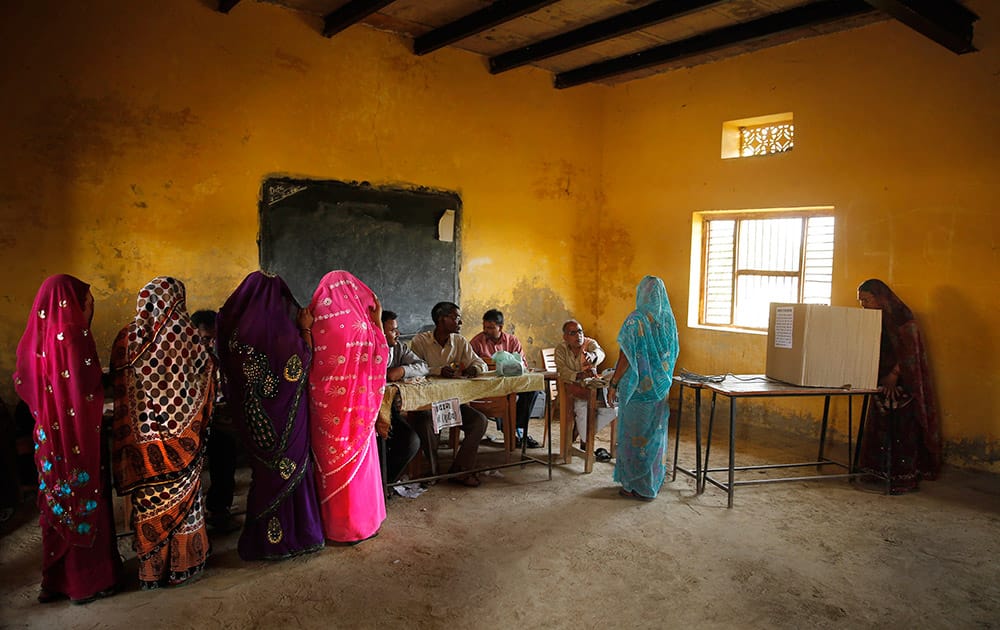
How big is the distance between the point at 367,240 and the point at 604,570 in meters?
3.92

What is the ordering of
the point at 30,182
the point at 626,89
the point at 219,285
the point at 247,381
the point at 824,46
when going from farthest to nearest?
the point at 626,89 → the point at 824,46 → the point at 219,285 → the point at 30,182 → the point at 247,381

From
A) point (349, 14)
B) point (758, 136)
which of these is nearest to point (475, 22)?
point (349, 14)

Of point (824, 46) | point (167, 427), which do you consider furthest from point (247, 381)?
point (824, 46)

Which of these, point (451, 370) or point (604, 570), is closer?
point (604, 570)

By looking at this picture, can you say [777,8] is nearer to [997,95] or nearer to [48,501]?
[997,95]

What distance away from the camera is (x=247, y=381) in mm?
3557

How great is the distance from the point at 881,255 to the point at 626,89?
3476 millimetres

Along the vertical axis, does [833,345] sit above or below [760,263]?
below

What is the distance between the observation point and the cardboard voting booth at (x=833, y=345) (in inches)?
186

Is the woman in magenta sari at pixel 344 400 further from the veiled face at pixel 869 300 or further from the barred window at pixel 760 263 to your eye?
the barred window at pixel 760 263

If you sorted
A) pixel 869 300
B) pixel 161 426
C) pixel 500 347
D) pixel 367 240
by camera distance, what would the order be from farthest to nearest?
pixel 367 240 → pixel 500 347 → pixel 869 300 → pixel 161 426

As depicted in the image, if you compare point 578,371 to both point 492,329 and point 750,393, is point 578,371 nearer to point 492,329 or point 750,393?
point 492,329

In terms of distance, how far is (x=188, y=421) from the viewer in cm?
335

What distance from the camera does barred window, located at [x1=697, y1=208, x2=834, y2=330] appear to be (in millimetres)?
6379
